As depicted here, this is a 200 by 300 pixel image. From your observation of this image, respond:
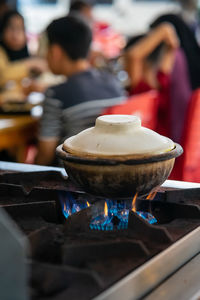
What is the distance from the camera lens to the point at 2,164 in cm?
164

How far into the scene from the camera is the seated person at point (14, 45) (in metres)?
5.18

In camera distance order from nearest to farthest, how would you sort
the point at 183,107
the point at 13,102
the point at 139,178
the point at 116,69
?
the point at 139,178 < the point at 183,107 < the point at 13,102 < the point at 116,69

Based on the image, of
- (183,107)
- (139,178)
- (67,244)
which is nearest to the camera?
(67,244)

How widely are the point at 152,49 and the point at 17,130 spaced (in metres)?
1.37

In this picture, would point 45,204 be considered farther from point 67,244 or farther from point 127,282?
point 127,282

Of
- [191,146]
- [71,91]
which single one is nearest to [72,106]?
[71,91]

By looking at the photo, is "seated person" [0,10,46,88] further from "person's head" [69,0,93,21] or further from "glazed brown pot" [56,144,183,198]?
"glazed brown pot" [56,144,183,198]

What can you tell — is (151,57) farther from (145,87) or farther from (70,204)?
(70,204)

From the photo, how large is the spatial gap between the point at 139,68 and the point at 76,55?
2.79 ft

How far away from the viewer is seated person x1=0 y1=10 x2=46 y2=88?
5180 millimetres

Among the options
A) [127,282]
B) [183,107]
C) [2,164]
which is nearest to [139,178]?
[127,282]

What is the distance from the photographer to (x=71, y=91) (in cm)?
279

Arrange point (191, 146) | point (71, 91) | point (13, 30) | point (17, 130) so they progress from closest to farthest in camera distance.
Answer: point (191, 146), point (71, 91), point (17, 130), point (13, 30)

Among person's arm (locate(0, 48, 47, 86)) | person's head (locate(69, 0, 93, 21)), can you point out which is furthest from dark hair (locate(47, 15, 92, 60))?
person's head (locate(69, 0, 93, 21))
